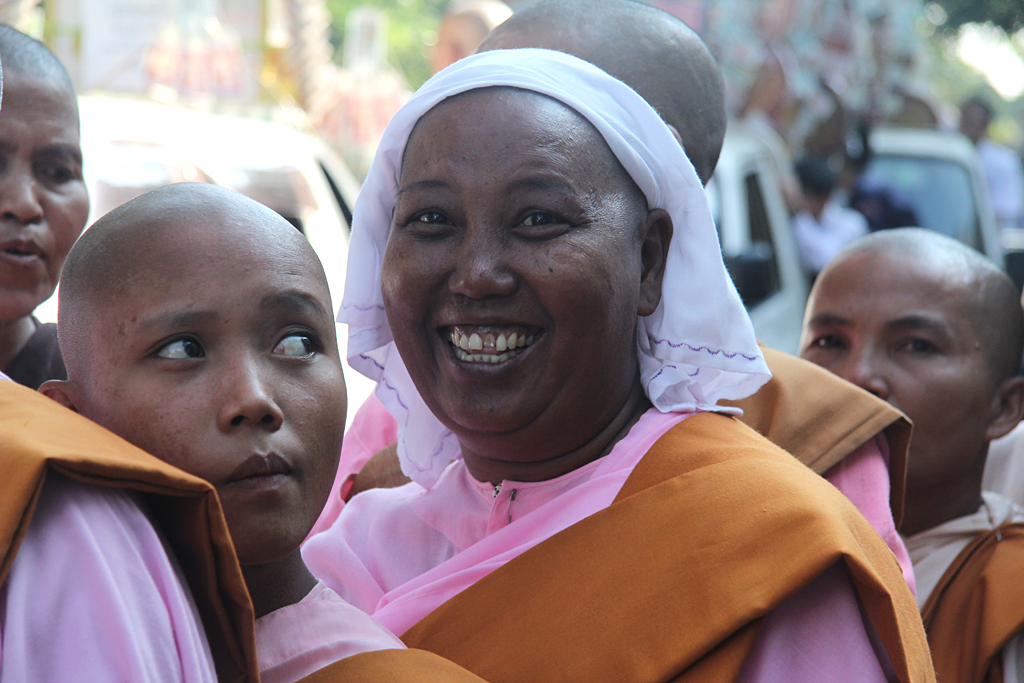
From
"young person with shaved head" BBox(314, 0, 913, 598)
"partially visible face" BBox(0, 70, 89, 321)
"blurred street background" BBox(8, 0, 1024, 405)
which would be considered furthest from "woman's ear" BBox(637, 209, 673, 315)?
"blurred street background" BBox(8, 0, 1024, 405)

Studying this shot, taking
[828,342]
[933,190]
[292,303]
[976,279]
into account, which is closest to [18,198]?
[292,303]

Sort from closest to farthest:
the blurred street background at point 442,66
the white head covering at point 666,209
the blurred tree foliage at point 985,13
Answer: the white head covering at point 666,209, the blurred street background at point 442,66, the blurred tree foliage at point 985,13

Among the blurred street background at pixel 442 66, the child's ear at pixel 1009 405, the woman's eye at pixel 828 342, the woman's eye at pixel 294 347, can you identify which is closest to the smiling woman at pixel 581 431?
the woman's eye at pixel 294 347

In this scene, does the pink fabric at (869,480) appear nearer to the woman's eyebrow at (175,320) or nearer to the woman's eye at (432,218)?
the woman's eye at (432,218)

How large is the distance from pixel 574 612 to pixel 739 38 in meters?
12.4

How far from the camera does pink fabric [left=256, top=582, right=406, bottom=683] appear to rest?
1.56 m

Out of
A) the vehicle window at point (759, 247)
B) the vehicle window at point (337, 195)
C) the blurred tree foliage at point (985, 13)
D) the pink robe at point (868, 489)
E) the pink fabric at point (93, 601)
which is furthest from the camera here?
the blurred tree foliage at point (985, 13)

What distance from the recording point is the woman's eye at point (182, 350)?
153 cm

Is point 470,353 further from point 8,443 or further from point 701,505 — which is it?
point 8,443

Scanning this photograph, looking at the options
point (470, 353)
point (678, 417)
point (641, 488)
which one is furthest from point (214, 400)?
point (678, 417)

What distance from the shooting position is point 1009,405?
10.1 feet

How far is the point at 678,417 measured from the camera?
6.64ft

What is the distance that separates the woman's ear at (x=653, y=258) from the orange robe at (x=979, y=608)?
111cm

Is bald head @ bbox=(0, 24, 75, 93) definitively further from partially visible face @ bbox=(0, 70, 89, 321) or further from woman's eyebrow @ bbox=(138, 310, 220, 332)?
woman's eyebrow @ bbox=(138, 310, 220, 332)
